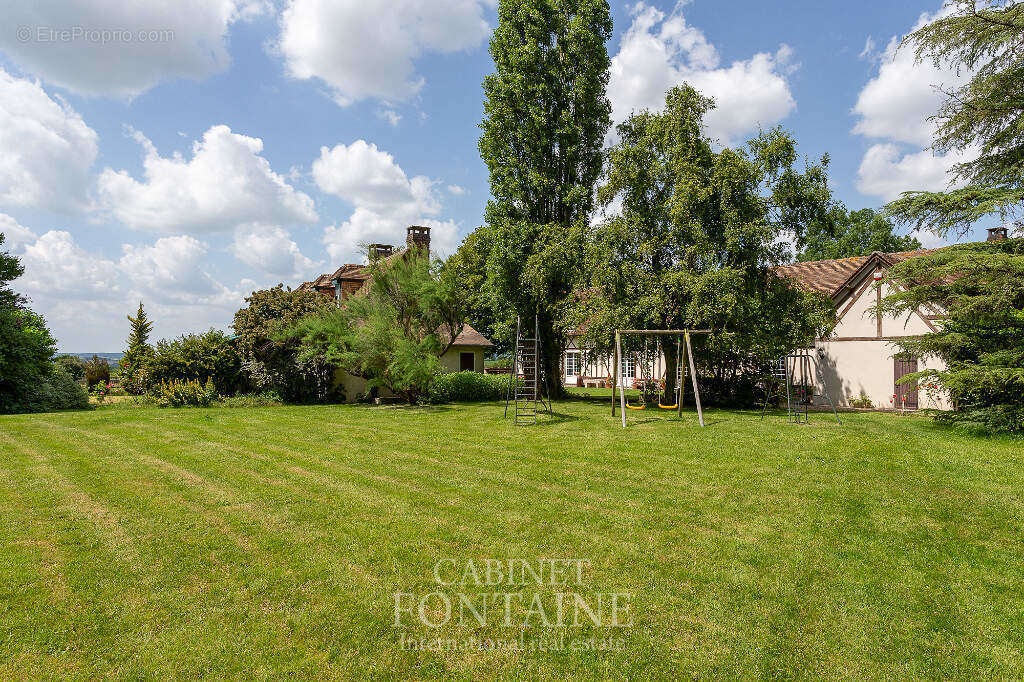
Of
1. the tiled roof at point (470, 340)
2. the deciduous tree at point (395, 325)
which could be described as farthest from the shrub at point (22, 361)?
the tiled roof at point (470, 340)

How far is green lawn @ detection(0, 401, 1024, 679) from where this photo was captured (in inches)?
138

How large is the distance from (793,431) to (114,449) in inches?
601

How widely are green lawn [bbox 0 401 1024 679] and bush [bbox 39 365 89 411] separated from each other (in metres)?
9.18

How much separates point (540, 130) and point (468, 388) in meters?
11.6

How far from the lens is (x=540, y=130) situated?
2108 cm

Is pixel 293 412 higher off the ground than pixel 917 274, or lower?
lower

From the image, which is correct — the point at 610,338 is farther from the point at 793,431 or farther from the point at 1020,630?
the point at 1020,630

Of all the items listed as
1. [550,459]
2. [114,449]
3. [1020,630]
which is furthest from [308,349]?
[1020,630]

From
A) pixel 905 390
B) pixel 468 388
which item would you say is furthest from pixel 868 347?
pixel 468 388

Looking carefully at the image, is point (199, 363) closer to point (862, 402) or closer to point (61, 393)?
point (61, 393)

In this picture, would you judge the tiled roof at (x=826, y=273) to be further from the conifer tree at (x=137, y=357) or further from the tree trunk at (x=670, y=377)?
the conifer tree at (x=137, y=357)

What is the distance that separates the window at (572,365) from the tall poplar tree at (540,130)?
1472cm

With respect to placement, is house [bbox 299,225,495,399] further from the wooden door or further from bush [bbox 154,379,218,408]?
the wooden door

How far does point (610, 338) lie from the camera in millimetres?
17359
